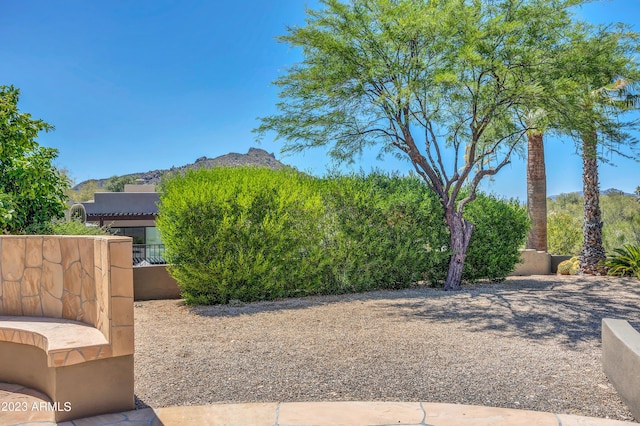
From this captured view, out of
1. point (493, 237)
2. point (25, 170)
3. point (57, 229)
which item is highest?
point (25, 170)

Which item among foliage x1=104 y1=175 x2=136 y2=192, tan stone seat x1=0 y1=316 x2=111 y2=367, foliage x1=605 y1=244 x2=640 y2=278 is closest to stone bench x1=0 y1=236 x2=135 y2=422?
tan stone seat x1=0 y1=316 x2=111 y2=367

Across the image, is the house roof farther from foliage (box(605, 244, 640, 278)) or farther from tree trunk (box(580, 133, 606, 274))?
foliage (box(605, 244, 640, 278))

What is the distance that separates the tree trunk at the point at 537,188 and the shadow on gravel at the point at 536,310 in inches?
281

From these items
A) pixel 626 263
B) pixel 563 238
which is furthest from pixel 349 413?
pixel 563 238

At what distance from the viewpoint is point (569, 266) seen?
15781 millimetres

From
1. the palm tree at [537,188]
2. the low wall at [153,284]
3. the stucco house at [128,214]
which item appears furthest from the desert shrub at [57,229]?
the stucco house at [128,214]

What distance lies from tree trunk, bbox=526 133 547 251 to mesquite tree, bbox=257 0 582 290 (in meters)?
6.17

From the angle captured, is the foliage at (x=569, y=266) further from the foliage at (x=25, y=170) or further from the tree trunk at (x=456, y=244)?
the foliage at (x=25, y=170)

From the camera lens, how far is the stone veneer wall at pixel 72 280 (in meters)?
3.87

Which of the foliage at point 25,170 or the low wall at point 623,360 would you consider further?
the foliage at point 25,170

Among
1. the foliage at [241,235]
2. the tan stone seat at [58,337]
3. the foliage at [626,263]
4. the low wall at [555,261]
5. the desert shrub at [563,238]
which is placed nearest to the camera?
the tan stone seat at [58,337]

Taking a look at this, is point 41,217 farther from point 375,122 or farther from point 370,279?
point 375,122

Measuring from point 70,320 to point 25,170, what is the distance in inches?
234

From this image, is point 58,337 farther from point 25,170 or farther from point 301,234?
point 25,170
